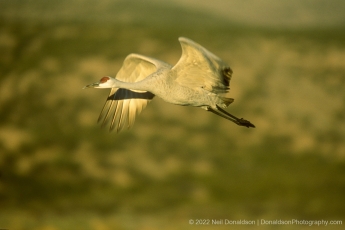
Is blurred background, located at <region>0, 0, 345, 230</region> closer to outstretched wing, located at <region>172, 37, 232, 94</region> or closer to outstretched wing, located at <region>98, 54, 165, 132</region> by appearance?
outstretched wing, located at <region>98, 54, 165, 132</region>

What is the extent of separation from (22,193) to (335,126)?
1302 centimetres

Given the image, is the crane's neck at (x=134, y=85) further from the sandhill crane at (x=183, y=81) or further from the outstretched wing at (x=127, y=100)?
the outstretched wing at (x=127, y=100)

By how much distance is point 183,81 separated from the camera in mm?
10539

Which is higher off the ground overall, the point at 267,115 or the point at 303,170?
the point at 267,115

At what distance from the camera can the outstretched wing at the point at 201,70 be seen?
9859 mm

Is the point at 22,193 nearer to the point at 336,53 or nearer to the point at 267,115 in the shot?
the point at 267,115

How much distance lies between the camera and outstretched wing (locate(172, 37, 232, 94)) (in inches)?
388

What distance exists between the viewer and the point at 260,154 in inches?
1102

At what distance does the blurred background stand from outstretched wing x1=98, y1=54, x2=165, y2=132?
9670mm

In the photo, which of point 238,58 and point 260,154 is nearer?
point 260,154

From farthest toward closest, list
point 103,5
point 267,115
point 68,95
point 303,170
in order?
point 103,5 → point 68,95 → point 267,115 → point 303,170

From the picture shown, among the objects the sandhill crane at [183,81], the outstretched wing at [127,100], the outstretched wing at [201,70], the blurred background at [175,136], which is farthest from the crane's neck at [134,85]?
the blurred background at [175,136]

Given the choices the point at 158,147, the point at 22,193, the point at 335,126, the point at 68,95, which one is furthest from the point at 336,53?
the point at 22,193

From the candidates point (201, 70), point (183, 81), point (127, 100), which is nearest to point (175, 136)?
point (127, 100)
